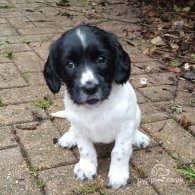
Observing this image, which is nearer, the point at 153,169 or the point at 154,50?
the point at 153,169

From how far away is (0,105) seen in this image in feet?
13.5

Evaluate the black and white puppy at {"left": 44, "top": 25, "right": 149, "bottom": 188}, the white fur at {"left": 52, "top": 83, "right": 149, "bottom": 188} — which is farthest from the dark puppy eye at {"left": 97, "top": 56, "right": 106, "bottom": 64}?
the white fur at {"left": 52, "top": 83, "right": 149, "bottom": 188}

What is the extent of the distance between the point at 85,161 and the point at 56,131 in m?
0.63

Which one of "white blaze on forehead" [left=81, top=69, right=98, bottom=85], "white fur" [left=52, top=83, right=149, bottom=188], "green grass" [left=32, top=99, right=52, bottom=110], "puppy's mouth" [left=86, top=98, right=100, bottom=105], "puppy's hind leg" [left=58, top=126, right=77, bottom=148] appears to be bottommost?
"green grass" [left=32, top=99, right=52, bottom=110]

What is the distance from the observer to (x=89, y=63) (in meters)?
2.79

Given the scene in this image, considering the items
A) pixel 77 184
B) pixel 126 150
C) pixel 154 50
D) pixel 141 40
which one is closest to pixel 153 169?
pixel 126 150

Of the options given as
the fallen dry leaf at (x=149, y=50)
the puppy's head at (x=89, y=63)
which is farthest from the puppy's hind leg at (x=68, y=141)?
the fallen dry leaf at (x=149, y=50)

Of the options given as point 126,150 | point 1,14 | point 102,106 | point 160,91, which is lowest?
point 1,14

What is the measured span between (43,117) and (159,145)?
1.05 m

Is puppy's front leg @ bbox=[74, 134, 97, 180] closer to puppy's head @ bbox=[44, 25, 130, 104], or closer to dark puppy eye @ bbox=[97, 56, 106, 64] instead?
puppy's head @ bbox=[44, 25, 130, 104]

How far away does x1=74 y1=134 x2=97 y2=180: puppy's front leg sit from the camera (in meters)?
3.13

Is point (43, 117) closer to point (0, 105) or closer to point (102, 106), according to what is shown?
point (0, 105)

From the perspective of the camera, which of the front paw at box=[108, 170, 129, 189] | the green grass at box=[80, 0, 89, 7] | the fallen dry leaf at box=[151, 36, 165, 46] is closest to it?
the front paw at box=[108, 170, 129, 189]

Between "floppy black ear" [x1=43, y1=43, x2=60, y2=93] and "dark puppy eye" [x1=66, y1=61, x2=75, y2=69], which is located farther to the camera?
"floppy black ear" [x1=43, y1=43, x2=60, y2=93]
